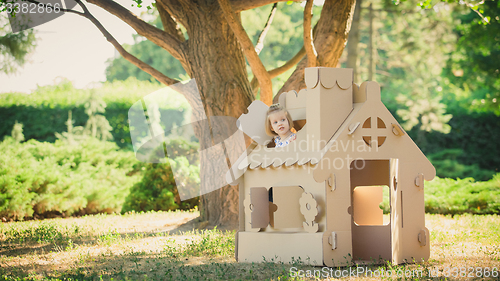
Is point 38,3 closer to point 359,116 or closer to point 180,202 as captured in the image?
point 180,202

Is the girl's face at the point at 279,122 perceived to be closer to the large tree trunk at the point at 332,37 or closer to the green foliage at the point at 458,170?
the large tree trunk at the point at 332,37

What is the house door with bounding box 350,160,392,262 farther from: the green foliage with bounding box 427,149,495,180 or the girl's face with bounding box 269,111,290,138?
the green foliage with bounding box 427,149,495,180

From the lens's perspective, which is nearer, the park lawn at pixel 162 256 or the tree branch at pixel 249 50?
the park lawn at pixel 162 256

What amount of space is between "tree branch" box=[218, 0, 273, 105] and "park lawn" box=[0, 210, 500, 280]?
87.9 inches

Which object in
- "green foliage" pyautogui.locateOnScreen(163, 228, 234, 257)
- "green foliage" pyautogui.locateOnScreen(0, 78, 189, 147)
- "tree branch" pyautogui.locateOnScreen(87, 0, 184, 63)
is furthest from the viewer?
"green foliage" pyautogui.locateOnScreen(0, 78, 189, 147)

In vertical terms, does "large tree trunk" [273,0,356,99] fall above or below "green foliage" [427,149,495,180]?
above

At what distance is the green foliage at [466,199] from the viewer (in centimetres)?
823

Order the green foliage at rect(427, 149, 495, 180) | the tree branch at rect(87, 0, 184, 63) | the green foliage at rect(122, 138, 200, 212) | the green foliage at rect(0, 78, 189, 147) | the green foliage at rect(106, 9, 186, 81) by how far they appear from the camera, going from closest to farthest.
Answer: the tree branch at rect(87, 0, 184, 63), the green foliage at rect(122, 138, 200, 212), the green foliage at rect(0, 78, 189, 147), the green foliage at rect(427, 149, 495, 180), the green foliage at rect(106, 9, 186, 81)

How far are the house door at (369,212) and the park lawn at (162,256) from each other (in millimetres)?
510

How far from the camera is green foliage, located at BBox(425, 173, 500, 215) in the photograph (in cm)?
823

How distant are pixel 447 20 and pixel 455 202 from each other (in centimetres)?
976

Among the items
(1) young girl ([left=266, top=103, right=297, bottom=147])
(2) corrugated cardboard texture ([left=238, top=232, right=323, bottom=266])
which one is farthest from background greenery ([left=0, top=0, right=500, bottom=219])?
(2) corrugated cardboard texture ([left=238, top=232, right=323, bottom=266])

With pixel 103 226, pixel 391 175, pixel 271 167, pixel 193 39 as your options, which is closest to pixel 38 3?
pixel 193 39

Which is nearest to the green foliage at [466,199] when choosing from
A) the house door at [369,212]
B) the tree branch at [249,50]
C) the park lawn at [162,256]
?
the park lawn at [162,256]
